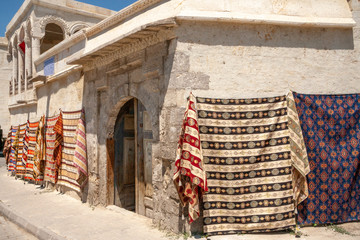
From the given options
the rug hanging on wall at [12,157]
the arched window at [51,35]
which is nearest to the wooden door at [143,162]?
the rug hanging on wall at [12,157]

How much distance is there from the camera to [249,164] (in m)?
3.95

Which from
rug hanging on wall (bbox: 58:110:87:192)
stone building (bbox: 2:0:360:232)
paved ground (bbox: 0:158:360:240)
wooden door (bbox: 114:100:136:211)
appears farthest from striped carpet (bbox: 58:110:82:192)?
stone building (bbox: 2:0:360:232)

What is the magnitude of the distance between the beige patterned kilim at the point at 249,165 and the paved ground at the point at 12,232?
2984 mm

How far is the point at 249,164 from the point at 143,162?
2.30 meters

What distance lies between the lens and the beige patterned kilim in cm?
385

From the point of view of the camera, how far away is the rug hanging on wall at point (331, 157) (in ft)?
13.6

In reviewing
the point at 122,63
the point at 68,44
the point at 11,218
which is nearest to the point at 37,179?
the point at 11,218

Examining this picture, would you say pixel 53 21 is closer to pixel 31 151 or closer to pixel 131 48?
pixel 31 151

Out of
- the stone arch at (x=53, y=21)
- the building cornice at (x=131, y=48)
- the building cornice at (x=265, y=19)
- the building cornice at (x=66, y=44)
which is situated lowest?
the building cornice at (x=131, y=48)

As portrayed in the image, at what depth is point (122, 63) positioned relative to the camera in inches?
202

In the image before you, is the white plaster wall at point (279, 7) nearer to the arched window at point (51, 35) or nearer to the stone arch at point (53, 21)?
the stone arch at point (53, 21)

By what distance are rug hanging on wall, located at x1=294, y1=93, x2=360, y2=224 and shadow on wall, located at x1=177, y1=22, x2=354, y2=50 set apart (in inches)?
34.7

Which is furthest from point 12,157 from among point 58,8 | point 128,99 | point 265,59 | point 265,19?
point 265,19

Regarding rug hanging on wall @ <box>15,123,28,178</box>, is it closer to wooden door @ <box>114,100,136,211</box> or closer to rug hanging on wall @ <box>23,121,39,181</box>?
rug hanging on wall @ <box>23,121,39,181</box>
